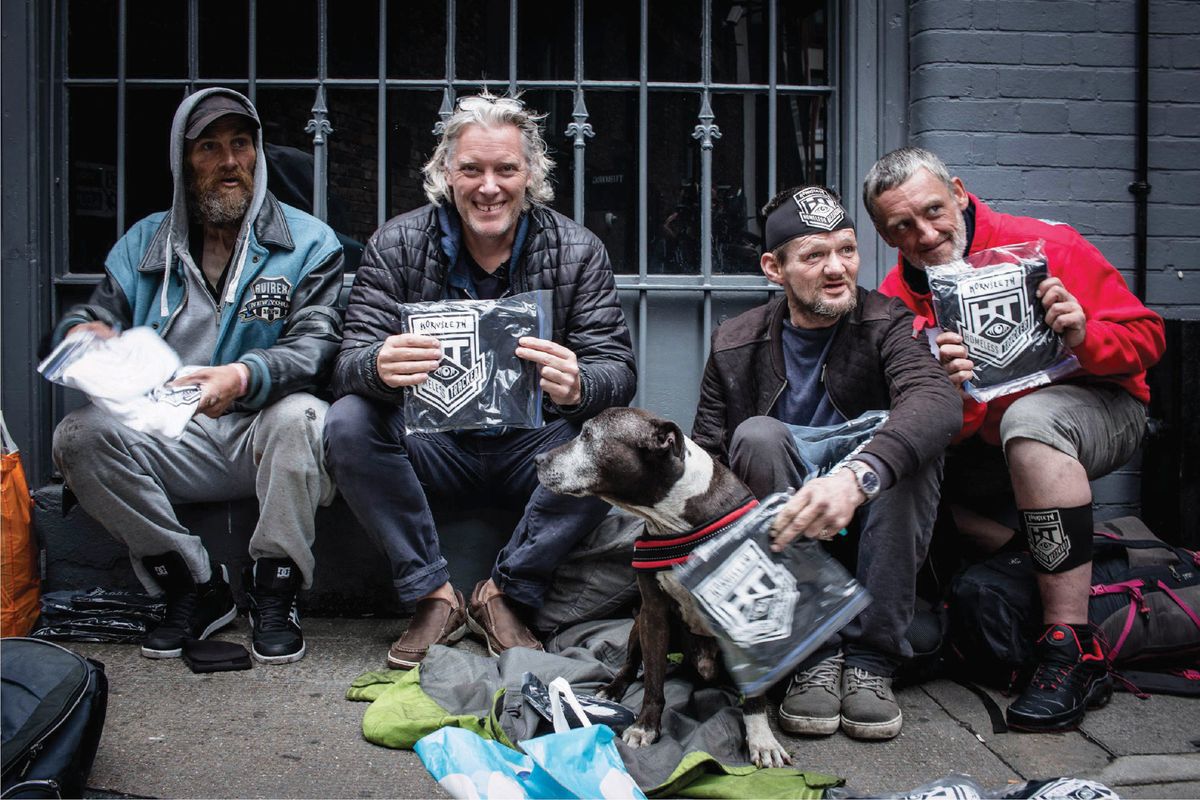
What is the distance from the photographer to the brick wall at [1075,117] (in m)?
4.13

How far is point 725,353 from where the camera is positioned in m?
3.36

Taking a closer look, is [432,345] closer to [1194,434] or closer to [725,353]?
[725,353]

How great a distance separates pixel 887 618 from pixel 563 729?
109cm

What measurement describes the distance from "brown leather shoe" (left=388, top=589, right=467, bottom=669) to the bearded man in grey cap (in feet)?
1.23

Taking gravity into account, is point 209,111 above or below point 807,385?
above

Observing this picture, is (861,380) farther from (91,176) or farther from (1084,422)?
(91,176)

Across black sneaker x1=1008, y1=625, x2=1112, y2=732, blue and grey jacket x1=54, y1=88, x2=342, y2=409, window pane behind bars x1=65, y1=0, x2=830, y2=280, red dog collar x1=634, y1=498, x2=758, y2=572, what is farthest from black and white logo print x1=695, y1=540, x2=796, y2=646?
window pane behind bars x1=65, y1=0, x2=830, y2=280

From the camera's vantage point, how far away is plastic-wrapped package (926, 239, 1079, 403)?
3.18 meters

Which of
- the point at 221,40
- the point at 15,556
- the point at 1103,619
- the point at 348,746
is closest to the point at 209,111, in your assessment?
the point at 221,40

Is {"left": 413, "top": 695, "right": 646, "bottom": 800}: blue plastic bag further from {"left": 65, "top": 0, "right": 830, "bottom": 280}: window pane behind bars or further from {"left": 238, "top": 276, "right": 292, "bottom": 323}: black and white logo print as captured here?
{"left": 65, "top": 0, "right": 830, "bottom": 280}: window pane behind bars

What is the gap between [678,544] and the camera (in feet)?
8.82

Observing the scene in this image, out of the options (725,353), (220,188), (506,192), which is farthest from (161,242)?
(725,353)

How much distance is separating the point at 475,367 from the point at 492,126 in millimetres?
979

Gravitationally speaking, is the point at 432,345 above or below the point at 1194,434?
above
